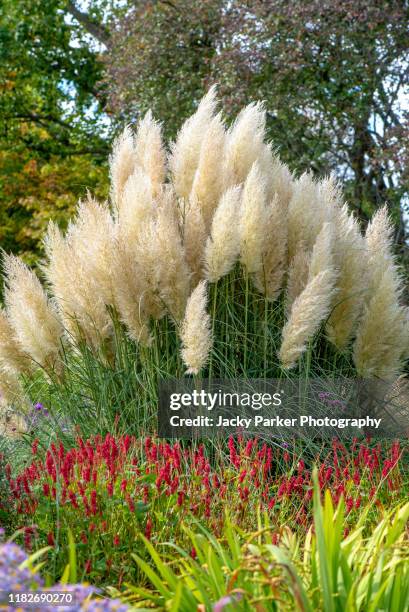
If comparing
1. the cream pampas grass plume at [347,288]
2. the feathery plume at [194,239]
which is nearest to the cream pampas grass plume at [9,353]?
the feathery plume at [194,239]

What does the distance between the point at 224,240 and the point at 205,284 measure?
12.6 inches

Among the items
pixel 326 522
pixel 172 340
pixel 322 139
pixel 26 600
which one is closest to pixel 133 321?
pixel 172 340

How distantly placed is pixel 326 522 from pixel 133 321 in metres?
2.34

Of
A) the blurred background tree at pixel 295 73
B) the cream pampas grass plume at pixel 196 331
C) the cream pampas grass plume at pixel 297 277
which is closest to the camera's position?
the cream pampas grass plume at pixel 196 331

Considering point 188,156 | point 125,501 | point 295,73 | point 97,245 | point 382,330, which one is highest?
point 295,73

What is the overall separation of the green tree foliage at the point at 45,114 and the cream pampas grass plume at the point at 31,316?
11.5 meters

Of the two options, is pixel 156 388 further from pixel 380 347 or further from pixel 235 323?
pixel 380 347

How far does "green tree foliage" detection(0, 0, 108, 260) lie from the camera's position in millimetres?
16500

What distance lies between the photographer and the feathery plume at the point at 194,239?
186 inches

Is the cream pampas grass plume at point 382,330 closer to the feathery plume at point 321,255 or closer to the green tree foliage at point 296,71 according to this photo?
the feathery plume at point 321,255

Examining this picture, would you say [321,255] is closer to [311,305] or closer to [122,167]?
[311,305]

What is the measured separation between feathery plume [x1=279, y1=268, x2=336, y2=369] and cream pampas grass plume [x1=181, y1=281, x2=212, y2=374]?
429 millimetres

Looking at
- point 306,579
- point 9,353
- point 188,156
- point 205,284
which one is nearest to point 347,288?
point 205,284

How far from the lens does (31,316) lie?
4625 millimetres
